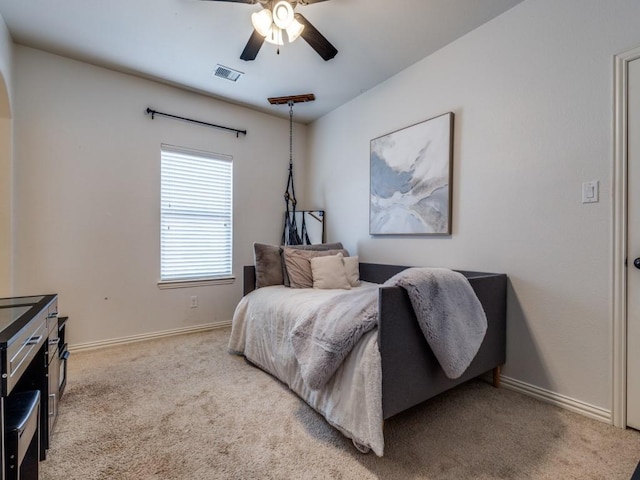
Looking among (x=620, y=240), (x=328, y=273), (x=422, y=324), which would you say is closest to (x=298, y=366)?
(x=422, y=324)

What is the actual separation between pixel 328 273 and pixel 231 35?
6.70 ft

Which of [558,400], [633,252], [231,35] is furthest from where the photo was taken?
[231,35]

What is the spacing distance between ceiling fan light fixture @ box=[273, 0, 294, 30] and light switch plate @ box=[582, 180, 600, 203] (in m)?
1.91

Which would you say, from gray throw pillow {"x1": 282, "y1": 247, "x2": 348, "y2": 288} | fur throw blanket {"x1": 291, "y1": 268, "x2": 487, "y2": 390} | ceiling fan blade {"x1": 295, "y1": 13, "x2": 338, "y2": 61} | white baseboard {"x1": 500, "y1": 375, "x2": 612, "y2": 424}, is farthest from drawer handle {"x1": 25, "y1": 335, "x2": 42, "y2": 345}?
white baseboard {"x1": 500, "y1": 375, "x2": 612, "y2": 424}

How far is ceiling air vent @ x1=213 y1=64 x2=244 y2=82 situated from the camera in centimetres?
281

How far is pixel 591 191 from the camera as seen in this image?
5.72 feet

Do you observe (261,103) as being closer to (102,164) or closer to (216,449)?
(102,164)

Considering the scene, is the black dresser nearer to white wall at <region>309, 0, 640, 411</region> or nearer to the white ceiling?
the white ceiling

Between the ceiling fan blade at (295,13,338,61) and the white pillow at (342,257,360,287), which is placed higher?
the ceiling fan blade at (295,13,338,61)

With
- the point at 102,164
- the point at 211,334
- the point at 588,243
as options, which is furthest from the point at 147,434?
the point at 588,243

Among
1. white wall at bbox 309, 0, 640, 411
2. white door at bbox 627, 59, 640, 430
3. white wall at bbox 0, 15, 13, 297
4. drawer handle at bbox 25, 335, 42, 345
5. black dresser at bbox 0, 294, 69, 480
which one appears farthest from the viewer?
white wall at bbox 0, 15, 13, 297

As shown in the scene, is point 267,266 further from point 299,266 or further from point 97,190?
point 97,190

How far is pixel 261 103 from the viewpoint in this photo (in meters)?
3.54

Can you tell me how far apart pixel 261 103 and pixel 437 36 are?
6.42ft
